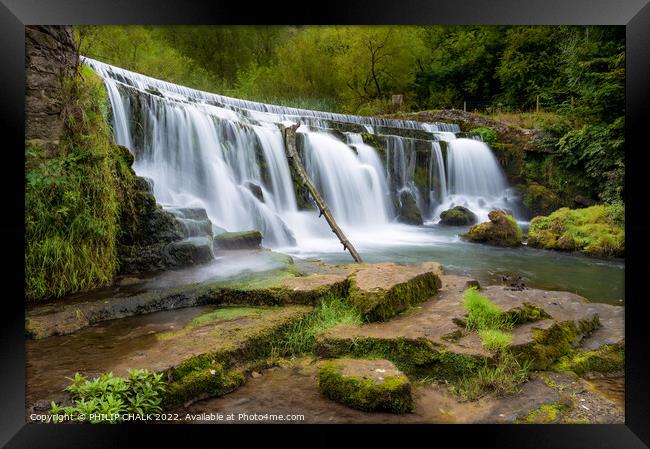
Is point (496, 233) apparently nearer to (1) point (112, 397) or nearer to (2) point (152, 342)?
(2) point (152, 342)

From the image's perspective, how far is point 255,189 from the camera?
5.21m

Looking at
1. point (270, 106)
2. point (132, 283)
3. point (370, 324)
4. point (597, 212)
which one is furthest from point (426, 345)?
point (270, 106)

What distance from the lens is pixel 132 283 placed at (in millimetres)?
3355

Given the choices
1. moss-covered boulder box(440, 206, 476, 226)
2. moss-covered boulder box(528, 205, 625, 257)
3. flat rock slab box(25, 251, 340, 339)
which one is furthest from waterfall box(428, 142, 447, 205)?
flat rock slab box(25, 251, 340, 339)

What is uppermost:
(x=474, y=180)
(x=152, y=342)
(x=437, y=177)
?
(x=437, y=177)

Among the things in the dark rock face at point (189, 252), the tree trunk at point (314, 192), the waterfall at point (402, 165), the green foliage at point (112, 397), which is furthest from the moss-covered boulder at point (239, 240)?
the waterfall at point (402, 165)

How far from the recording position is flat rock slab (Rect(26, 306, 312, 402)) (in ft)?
7.54

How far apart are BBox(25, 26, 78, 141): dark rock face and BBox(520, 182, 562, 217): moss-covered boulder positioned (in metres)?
4.58

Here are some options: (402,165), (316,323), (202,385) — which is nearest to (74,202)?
(202,385)

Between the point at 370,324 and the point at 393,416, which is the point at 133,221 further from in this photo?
the point at 393,416

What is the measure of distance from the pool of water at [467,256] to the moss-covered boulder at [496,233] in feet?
0.27

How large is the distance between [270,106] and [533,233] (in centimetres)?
356

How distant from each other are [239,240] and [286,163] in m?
1.82

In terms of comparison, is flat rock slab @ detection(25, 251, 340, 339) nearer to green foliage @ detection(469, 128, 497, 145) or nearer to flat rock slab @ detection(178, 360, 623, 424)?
flat rock slab @ detection(178, 360, 623, 424)
